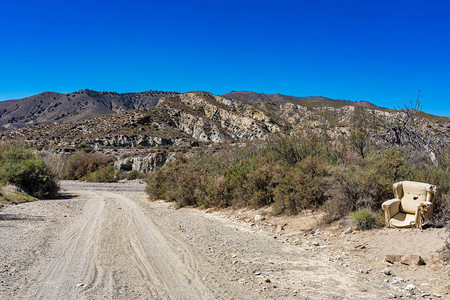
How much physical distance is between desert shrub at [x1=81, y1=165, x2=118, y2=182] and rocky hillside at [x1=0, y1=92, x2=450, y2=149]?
16487mm

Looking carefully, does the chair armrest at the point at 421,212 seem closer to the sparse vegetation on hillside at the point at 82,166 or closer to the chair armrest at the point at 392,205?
the chair armrest at the point at 392,205

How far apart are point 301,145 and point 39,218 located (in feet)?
38.0

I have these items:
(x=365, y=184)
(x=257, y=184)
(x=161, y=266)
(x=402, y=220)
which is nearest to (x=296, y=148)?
(x=257, y=184)

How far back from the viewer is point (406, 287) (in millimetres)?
5543

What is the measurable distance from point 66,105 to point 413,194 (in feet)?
521

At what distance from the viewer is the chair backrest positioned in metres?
8.17

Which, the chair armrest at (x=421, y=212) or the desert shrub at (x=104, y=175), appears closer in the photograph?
the chair armrest at (x=421, y=212)

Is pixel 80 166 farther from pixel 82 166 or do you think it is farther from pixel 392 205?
pixel 392 205

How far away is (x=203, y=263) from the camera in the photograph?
23.4ft

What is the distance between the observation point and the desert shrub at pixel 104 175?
129 feet

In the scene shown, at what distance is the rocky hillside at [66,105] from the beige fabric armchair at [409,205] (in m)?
134

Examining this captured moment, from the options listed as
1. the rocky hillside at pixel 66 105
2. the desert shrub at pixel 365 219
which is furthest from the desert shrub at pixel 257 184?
the rocky hillside at pixel 66 105

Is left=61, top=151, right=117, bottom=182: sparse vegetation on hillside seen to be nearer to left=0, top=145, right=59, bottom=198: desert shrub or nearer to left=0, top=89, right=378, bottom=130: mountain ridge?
left=0, top=145, right=59, bottom=198: desert shrub

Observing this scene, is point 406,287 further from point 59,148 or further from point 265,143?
point 59,148
